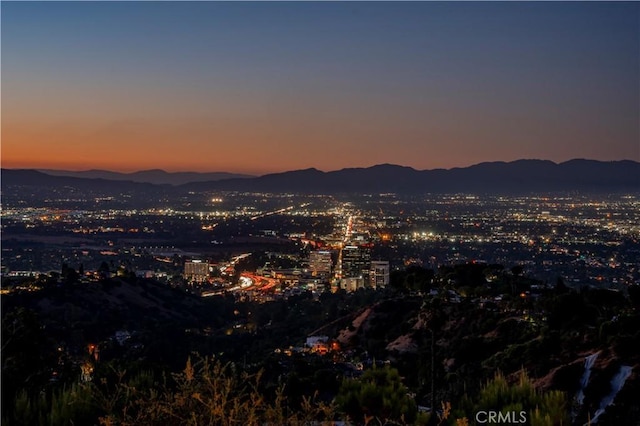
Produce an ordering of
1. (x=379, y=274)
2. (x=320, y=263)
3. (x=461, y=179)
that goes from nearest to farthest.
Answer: (x=379, y=274)
(x=320, y=263)
(x=461, y=179)

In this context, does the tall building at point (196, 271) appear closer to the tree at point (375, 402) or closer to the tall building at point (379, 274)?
the tall building at point (379, 274)

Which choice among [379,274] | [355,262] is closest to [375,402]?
[379,274]

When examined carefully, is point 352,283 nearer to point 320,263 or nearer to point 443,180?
point 320,263

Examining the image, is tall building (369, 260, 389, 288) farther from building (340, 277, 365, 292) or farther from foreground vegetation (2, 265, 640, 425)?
foreground vegetation (2, 265, 640, 425)

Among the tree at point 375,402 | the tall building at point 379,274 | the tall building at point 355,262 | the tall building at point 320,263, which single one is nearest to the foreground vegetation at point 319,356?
the tree at point 375,402

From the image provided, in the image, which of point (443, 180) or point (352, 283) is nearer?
point (352, 283)

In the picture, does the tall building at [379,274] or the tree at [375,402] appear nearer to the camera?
the tree at [375,402]

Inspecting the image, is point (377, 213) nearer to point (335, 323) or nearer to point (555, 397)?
point (335, 323)
